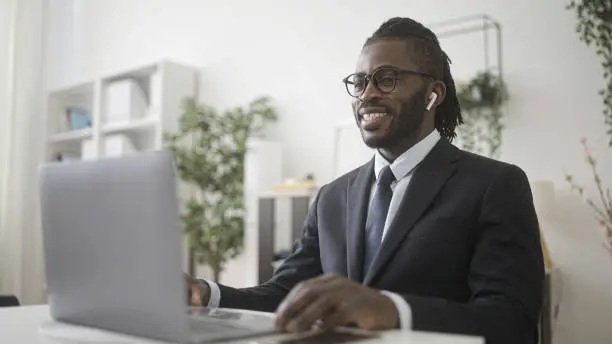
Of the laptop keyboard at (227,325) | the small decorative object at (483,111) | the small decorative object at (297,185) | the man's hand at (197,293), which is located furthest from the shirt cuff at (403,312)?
the small decorative object at (297,185)

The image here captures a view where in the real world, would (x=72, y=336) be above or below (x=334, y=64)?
below

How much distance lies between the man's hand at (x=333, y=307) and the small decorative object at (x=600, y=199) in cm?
222

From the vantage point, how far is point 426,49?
1.47 m

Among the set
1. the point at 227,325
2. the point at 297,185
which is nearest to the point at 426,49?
the point at 227,325

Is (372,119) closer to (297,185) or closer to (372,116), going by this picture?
(372,116)

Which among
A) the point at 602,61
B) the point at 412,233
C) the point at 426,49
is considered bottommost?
the point at 412,233

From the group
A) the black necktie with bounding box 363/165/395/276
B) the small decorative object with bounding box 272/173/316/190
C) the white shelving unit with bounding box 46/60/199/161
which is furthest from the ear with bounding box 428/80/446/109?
the white shelving unit with bounding box 46/60/199/161

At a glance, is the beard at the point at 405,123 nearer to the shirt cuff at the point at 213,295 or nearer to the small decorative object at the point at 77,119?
the shirt cuff at the point at 213,295

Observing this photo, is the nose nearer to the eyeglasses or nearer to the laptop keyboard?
the eyeglasses

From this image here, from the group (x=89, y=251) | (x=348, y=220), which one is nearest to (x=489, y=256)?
(x=348, y=220)

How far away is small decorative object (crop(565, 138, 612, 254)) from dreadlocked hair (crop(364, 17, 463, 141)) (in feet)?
5.15

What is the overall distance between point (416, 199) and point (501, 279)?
25 cm

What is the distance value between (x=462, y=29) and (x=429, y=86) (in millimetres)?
1986

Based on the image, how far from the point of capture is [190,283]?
1237 millimetres
